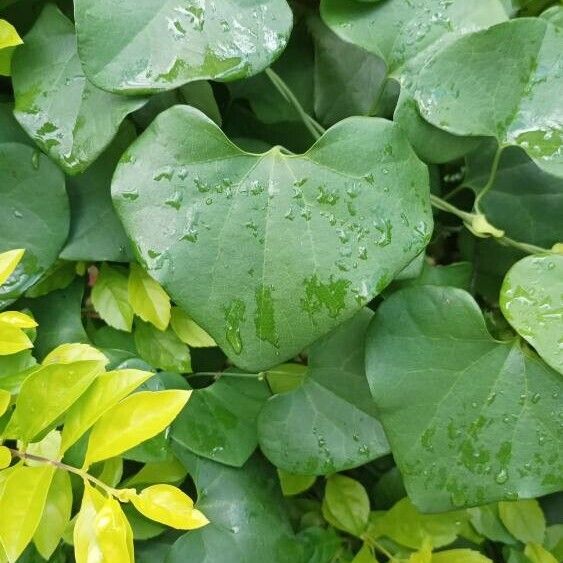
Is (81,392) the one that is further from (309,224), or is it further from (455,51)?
(455,51)

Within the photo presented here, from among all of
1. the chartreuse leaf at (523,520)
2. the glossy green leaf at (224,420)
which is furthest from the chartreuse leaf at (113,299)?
the chartreuse leaf at (523,520)

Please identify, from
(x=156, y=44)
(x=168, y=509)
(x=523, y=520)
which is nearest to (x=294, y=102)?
(x=156, y=44)

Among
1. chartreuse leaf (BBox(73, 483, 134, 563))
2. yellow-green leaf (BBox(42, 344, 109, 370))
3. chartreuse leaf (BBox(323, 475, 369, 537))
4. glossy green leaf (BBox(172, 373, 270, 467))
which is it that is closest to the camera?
chartreuse leaf (BBox(73, 483, 134, 563))

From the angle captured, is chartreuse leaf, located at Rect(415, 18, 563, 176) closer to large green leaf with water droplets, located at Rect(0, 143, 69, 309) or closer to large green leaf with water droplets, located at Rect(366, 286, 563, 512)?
large green leaf with water droplets, located at Rect(366, 286, 563, 512)

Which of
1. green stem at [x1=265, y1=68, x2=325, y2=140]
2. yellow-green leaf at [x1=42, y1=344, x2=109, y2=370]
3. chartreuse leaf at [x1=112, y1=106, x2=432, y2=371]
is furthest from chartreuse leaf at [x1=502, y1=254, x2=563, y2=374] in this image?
yellow-green leaf at [x1=42, y1=344, x2=109, y2=370]

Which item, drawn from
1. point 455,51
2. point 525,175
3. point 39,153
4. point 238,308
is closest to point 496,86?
point 455,51

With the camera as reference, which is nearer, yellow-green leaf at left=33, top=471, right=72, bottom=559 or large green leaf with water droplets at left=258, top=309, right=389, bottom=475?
yellow-green leaf at left=33, top=471, right=72, bottom=559

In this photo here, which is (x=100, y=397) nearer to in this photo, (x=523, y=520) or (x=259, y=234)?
(x=259, y=234)
